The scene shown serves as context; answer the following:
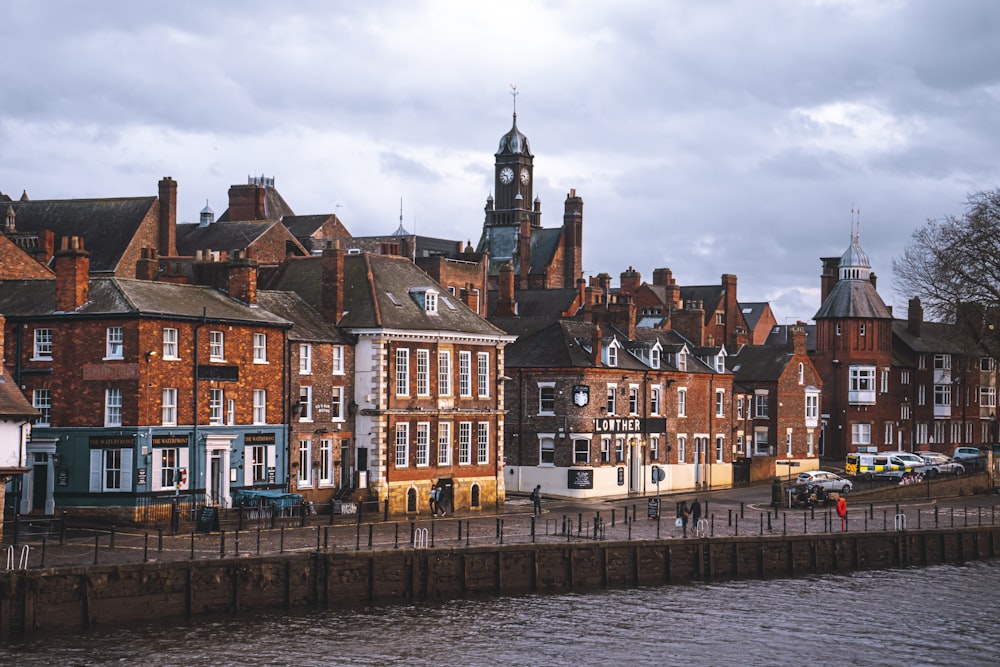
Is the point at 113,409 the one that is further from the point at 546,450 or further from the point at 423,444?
the point at 546,450

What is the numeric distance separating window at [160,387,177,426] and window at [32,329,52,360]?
16.4 ft

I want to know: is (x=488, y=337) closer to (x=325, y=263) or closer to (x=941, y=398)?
(x=325, y=263)

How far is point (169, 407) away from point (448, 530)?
1262 centimetres

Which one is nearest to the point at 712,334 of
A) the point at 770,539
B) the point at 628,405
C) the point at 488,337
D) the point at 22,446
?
the point at 628,405

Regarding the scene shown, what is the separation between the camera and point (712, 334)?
134250mm

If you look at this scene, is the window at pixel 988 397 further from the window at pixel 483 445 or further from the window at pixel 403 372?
the window at pixel 403 372

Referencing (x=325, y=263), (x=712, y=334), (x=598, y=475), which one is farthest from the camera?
(x=712, y=334)

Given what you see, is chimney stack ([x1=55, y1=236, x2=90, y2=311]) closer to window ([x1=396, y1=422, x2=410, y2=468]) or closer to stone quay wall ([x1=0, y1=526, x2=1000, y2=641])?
window ([x1=396, y1=422, x2=410, y2=468])

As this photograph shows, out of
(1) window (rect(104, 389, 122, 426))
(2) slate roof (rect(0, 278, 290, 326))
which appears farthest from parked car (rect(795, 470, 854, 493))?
(1) window (rect(104, 389, 122, 426))

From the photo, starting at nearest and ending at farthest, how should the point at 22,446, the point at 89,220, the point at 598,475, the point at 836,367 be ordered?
the point at 22,446
the point at 598,475
the point at 89,220
the point at 836,367

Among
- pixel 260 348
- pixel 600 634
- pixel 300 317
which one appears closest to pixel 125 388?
pixel 260 348

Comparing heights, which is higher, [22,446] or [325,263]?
[325,263]

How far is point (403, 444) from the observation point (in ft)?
243

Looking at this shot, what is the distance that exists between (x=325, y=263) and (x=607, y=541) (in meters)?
21.6
